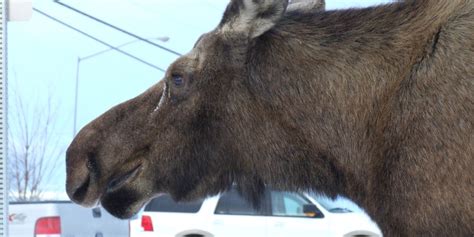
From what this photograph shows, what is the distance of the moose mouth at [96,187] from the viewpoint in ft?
17.5

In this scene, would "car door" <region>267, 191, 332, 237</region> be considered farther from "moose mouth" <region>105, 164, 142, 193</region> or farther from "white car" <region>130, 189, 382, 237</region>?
"moose mouth" <region>105, 164, 142, 193</region>

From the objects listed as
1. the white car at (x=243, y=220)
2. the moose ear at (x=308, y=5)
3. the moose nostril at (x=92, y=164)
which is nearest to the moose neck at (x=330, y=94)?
the moose ear at (x=308, y=5)

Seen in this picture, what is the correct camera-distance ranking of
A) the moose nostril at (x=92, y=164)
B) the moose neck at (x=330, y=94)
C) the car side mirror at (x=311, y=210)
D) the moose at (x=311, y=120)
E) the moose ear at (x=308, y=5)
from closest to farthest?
the moose at (x=311, y=120) → the moose neck at (x=330, y=94) → the moose nostril at (x=92, y=164) → the moose ear at (x=308, y=5) → the car side mirror at (x=311, y=210)

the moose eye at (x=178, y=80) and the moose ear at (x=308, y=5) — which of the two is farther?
the moose ear at (x=308, y=5)

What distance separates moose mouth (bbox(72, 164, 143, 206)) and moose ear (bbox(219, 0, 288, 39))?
0.85 meters

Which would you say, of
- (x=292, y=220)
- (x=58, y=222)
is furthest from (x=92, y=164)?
(x=292, y=220)

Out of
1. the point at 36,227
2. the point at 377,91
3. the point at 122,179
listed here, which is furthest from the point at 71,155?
the point at 36,227

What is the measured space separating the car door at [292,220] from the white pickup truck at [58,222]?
9.58ft

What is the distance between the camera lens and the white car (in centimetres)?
1809

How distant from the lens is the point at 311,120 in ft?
16.7

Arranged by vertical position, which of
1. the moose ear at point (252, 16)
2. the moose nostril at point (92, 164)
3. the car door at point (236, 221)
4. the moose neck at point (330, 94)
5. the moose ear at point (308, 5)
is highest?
the moose ear at point (308, 5)

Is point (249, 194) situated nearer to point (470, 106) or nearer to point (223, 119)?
point (223, 119)

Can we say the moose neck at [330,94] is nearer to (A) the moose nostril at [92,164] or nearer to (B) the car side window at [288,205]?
(A) the moose nostril at [92,164]

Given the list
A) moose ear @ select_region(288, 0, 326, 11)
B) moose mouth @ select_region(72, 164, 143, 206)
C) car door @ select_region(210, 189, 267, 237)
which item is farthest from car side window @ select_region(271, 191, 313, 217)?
moose mouth @ select_region(72, 164, 143, 206)
